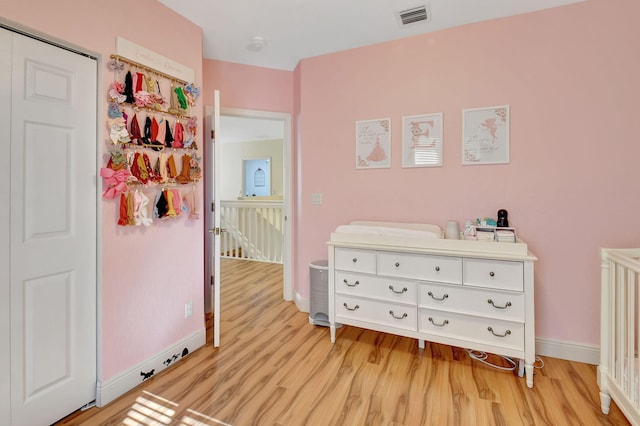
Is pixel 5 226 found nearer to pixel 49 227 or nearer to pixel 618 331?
pixel 49 227

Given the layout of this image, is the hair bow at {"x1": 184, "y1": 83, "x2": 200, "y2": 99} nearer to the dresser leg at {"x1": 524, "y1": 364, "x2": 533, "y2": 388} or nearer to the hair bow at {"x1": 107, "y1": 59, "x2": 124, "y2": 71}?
the hair bow at {"x1": 107, "y1": 59, "x2": 124, "y2": 71}

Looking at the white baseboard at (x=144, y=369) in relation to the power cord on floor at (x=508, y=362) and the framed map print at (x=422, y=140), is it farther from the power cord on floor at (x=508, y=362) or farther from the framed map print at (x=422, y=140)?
the framed map print at (x=422, y=140)

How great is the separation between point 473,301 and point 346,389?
983mm

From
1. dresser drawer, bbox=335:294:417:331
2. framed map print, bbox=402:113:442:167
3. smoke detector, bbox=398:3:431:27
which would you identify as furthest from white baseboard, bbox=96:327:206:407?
smoke detector, bbox=398:3:431:27

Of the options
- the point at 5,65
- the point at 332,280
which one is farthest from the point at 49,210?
the point at 332,280

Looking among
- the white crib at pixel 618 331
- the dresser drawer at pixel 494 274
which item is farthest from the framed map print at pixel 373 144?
the white crib at pixel 618 331

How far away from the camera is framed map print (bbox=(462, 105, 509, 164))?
2.34m

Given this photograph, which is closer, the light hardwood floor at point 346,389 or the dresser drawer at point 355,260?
the light hardwood floor at point 346,389

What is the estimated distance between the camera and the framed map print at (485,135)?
7.66 feet

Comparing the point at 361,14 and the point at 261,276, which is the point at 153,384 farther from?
the point at 361,14

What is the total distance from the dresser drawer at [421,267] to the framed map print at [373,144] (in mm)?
891

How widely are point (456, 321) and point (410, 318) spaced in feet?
0.98

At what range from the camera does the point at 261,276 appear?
176 inches

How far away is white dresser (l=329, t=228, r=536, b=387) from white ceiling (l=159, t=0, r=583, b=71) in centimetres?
165
